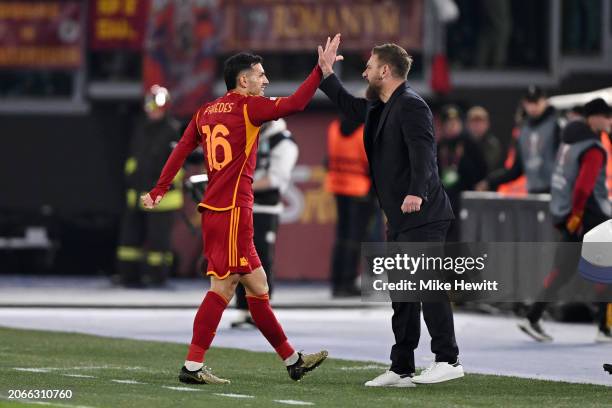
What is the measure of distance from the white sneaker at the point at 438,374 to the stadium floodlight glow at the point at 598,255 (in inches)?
39.7

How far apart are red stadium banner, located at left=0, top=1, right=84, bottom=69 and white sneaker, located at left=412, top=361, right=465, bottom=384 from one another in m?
13.4

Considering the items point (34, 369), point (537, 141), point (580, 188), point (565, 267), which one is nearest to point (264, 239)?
point (565, 267)

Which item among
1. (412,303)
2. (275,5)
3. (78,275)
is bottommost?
(78,275)

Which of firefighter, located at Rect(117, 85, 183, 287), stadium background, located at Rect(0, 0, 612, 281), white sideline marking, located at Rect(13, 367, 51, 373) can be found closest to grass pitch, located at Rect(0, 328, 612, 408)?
white sideline marking, located at Rect(13, 367, 51, 373)

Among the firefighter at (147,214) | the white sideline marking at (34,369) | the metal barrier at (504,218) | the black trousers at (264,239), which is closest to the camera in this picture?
the white sideline marking at (34,369)

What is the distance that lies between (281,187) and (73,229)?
8.55 m

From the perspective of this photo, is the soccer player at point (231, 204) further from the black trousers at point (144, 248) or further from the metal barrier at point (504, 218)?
the black trousers at point (144, 248)

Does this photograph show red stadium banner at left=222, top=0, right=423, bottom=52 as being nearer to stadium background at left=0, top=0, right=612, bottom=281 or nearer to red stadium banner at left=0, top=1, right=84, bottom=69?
stadium background at left=0, top=0, right=612, bottom=281

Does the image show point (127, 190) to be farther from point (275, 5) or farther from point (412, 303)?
→ point (412, 303)

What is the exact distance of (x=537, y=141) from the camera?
18344 millimetres

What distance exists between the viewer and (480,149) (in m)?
20.8

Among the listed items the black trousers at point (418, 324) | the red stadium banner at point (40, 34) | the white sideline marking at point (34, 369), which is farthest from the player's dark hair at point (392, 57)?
the red stadium banner at point (40, 34)

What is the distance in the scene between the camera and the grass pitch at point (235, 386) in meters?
10.6

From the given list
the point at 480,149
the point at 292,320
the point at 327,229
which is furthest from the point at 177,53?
the point at 292,320
